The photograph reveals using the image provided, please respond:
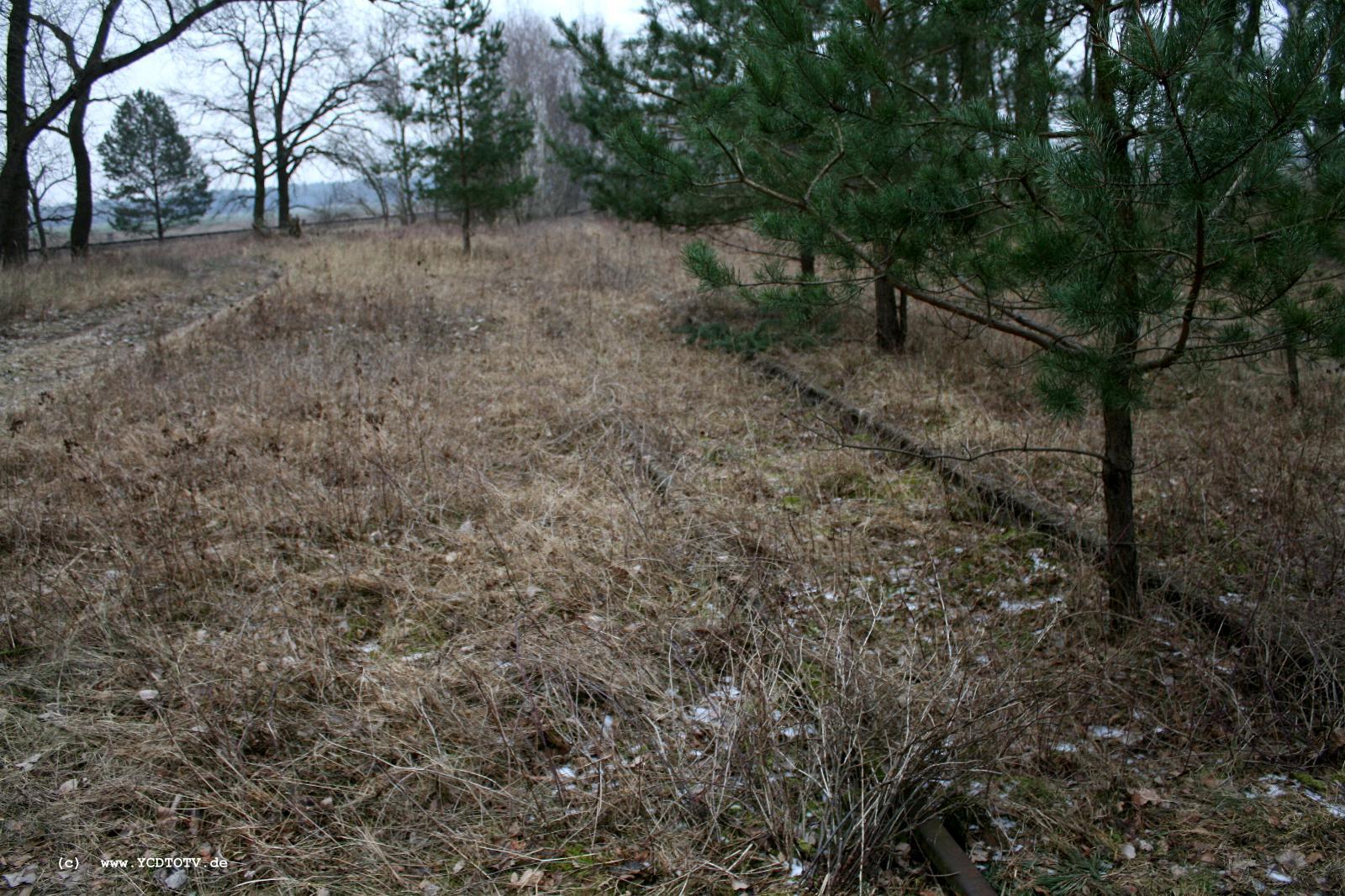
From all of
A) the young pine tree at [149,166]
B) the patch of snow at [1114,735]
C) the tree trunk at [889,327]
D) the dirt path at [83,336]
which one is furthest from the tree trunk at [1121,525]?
the young pine tree at [149,166]

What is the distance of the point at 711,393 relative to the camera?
25.3ft

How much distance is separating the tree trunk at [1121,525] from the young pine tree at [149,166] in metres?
→ 40.7

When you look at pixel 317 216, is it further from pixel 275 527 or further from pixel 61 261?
pixel 275 527

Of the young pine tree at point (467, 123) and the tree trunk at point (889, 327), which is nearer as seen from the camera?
the tree trunk at point (889, 327)

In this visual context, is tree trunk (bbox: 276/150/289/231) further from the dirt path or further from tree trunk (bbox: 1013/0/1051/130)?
tree trunk (bbox: 1013/0/1051/130)

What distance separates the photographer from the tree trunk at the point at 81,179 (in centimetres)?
1814

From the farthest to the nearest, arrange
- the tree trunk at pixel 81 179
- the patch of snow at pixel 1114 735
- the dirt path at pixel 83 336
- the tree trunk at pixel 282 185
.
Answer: the tree trunk at pixel 282 185, the tree trunk at pixel 81 179, the dirt path at pixel 83 336, the patch of snow at pixel 1114 735

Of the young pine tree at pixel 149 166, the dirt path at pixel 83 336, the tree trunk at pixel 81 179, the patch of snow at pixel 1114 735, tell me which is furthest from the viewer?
the young pine tree at pixel 149 166

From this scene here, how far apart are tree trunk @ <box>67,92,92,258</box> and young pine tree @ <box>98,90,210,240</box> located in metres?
18.5

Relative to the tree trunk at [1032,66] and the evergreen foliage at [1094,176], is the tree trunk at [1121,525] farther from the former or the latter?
the tree trunk at [1032,66]

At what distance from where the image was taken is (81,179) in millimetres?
18656

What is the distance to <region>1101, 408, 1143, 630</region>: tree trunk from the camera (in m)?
3.60

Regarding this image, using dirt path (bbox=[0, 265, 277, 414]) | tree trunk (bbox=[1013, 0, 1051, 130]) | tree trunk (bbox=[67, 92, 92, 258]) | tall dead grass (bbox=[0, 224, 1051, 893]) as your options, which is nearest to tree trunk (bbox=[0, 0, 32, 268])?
tree trunk (bbox=[67, 92, 92, 258])

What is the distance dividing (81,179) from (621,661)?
21599mm
